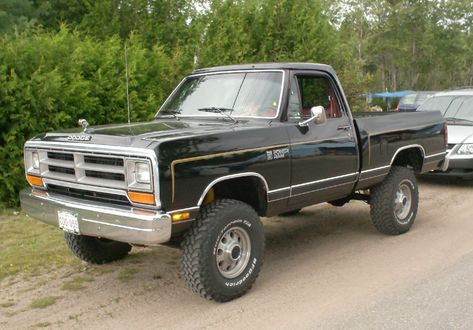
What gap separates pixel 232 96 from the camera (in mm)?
5691

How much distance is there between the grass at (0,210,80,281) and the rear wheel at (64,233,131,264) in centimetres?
27

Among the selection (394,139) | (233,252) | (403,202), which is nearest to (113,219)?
(233,252)

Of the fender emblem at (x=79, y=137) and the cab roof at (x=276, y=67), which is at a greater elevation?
the cab roof at (x=276, y=67)

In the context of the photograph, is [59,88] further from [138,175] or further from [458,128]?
[458,128]

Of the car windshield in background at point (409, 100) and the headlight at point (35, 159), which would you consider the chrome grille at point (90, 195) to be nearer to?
the headlight at point (35, 159)

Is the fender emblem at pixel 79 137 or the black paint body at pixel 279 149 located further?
the fender emblem at pixel 79 137

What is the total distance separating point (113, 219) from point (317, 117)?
2.13 metres

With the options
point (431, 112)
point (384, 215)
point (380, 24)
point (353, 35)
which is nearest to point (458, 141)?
point (431, 112)

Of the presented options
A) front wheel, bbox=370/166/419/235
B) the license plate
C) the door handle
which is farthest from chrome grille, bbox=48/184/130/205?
front wheel, bbox=370/166/419/235

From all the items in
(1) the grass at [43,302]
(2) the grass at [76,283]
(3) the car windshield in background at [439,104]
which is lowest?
(2) the grass at [76,283]

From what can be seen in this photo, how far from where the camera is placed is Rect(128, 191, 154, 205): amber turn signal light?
4.20m

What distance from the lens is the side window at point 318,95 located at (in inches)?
230

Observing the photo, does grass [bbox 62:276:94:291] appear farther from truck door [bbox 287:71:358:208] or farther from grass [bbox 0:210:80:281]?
truck door [bbox 287:71:358:208]

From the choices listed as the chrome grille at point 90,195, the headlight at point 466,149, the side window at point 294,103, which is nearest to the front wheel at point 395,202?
the side window at point 294,103
